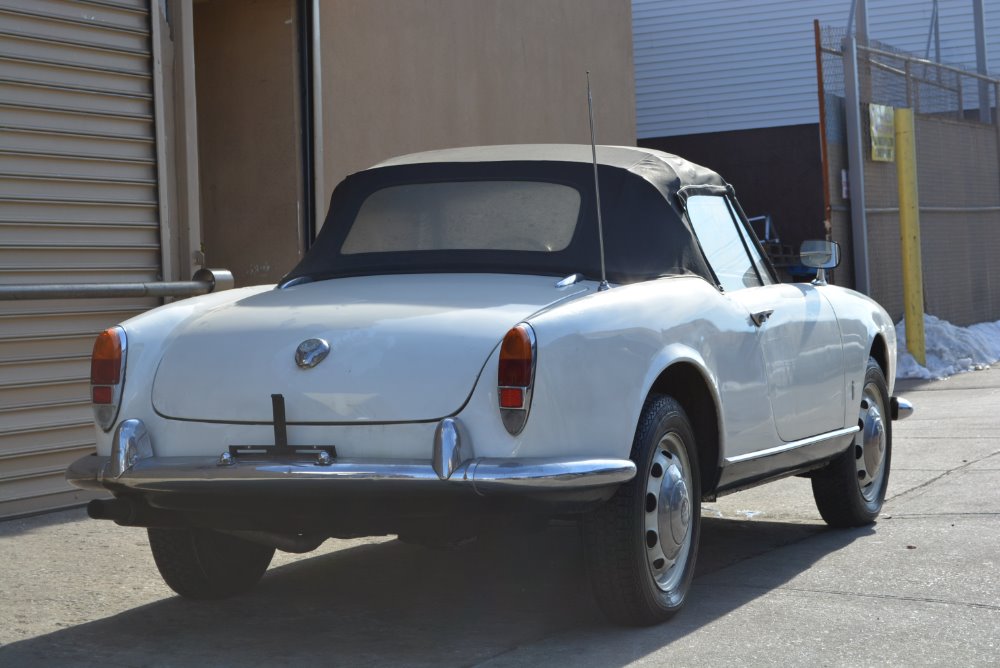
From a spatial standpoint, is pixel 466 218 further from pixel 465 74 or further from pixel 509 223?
pixel 465 74

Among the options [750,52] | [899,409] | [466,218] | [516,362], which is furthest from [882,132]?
[516,362]

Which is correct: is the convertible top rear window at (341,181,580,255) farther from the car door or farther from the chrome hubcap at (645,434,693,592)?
the chrome hubcap at (645,434,693,592)

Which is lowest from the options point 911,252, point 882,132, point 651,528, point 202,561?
point 202,561

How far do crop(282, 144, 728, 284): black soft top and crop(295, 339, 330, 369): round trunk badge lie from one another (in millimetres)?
886

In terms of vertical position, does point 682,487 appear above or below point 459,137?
below

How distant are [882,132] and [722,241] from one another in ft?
35.3

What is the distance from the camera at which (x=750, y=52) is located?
27.6 m

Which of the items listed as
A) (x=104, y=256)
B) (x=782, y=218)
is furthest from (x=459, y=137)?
(x=782, y=218)

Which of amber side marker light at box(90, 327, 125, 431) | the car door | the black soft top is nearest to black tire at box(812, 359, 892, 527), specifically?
the car door

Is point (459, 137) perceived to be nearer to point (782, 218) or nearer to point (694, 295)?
point (694, 295)

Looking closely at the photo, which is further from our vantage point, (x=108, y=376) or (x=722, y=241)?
(x=722, y=241)

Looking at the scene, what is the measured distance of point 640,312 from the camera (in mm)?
4594

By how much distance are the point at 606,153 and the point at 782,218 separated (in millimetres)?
16946

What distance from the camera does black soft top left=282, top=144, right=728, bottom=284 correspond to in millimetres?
5031
